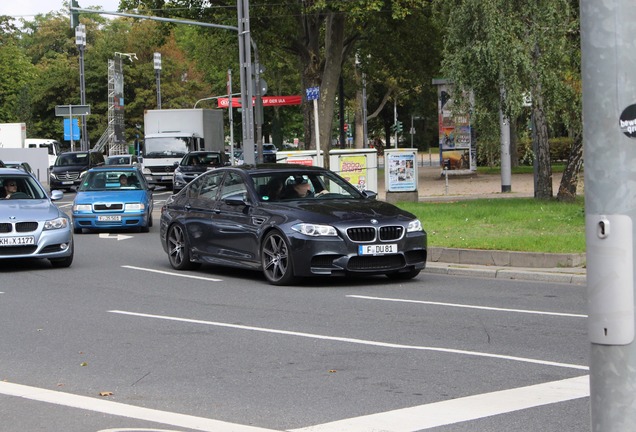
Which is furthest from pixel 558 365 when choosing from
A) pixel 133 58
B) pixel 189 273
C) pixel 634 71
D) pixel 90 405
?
pixel 133 58

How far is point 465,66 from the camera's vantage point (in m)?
23.0

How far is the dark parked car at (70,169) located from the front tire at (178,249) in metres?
35.4

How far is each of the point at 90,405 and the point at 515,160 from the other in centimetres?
5123

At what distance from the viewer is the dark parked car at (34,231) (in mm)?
16078

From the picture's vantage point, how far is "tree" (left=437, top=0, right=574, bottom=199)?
72.5 ft

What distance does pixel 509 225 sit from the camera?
64.1 feet

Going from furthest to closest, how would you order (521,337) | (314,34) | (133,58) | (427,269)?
(133,58)
(314,34)
(427,269)
(521,337)

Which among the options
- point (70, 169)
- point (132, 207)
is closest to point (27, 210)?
point (132, 207)

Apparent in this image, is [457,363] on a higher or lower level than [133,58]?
lower

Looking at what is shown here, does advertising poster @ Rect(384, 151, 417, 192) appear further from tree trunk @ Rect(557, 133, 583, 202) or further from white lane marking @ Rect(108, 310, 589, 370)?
white lane marking @ Rect(108, 310, 589, 370)

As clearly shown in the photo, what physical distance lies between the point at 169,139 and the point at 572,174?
2804 cm

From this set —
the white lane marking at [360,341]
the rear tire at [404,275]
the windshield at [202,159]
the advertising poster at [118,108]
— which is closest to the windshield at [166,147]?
the windshield at [202,159]

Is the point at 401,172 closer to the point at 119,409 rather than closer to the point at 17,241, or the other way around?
the point at 17,241

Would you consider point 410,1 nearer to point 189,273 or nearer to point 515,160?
point 515,160
